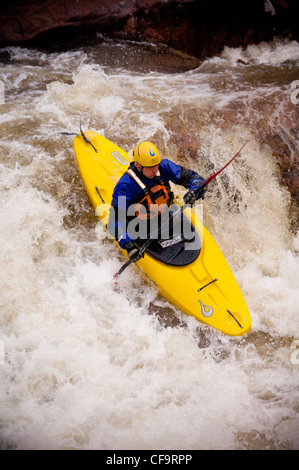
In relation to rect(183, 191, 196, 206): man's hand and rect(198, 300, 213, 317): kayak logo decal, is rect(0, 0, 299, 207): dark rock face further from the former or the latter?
rect(198, 300, 213, 317): kayak logo decal

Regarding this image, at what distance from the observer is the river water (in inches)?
106

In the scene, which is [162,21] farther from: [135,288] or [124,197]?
[135,288]

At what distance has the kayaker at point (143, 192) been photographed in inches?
116

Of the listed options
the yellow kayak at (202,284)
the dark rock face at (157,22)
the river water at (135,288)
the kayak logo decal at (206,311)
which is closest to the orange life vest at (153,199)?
the yellow kayak at (202,284)

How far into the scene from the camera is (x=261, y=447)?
2615mm

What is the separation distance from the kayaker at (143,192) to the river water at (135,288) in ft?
2.14

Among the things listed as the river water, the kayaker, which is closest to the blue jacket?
the kayaker

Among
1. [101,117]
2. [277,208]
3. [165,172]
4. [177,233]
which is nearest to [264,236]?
[277,208]

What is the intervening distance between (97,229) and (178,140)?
1.82 m

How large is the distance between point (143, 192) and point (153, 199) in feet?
0.48

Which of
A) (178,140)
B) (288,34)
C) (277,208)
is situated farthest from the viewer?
(288,34)

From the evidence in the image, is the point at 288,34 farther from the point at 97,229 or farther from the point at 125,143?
the point at 97,229

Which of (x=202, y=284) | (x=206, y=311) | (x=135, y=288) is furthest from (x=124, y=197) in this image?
(x=206, y=311)

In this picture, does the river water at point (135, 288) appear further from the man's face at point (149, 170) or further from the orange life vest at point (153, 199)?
the man's face at point (149, 170)
